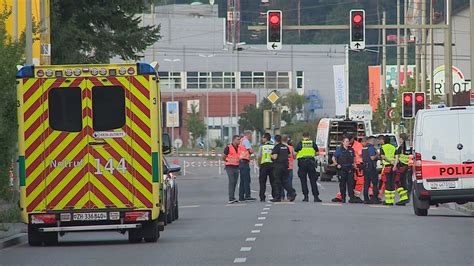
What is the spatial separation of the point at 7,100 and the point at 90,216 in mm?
3749

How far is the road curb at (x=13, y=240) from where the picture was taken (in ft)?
70.3

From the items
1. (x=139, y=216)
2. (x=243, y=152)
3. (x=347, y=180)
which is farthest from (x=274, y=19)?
(x=139, y=216)

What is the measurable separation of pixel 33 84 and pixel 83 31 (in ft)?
59.6

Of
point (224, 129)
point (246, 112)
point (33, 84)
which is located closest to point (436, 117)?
point (33, 84)

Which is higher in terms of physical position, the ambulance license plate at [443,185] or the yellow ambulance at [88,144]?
the yellow ambulance at [88,144]

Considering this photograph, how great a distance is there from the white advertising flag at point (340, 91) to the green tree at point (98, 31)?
43.2m

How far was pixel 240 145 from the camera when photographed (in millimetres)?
34688

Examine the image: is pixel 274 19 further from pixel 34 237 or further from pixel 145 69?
pixel 34 237

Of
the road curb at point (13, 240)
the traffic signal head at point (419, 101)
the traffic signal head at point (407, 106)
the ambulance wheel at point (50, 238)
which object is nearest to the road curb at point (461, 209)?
the road curb at point (13, 240)

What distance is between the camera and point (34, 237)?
21.2 m

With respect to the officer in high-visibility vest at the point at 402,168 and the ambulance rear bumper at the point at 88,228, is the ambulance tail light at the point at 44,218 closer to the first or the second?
the ambulance rear bumper at the point at 88,228

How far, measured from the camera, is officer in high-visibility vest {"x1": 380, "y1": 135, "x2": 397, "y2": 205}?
33188 millimetres

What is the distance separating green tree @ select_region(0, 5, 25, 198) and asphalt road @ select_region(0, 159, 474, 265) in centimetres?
170

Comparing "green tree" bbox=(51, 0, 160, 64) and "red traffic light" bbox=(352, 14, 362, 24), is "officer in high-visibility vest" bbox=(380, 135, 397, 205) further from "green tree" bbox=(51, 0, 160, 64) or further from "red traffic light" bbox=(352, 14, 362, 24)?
"green tree" bbox=(51, 0, 160, 64)
